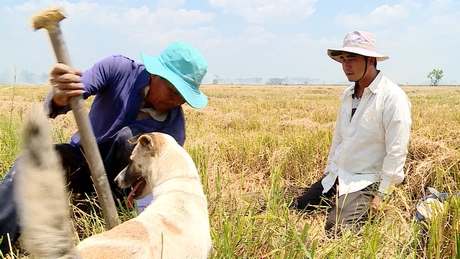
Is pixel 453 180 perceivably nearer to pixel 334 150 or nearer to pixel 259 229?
pixel 334 150

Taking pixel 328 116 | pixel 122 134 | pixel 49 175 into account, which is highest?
pixel 49 175

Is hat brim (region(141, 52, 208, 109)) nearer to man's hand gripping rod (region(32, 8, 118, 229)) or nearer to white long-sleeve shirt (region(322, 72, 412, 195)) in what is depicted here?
man's hand gripping rod (region(32, 8, 118, 229))

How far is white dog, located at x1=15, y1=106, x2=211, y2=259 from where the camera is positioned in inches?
36.3

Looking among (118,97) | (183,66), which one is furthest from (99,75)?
(183,66)


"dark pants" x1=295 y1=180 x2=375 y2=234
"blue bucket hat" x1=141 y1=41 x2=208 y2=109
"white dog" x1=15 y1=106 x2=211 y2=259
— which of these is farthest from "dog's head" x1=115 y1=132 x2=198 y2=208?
"dark pants" x1=295 y1=180 x2=375 y2=234

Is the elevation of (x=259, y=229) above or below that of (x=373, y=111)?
below

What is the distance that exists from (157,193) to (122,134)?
743mm

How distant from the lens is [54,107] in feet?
7.63

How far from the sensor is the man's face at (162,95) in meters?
2.79

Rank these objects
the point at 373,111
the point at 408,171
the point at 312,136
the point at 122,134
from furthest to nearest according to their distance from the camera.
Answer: the point at 312,136
the point at 408,171
the point at 373,111
the point at 122,134

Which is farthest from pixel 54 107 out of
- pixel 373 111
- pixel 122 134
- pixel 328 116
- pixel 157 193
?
pixel 328 116

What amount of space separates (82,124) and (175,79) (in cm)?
91

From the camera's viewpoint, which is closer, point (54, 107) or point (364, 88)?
point (54, 107)

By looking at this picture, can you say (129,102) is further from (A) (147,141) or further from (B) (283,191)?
(B) (283,191)
